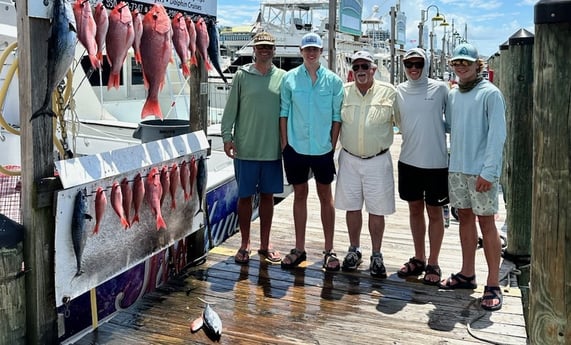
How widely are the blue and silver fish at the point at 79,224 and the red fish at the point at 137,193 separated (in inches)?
18.4

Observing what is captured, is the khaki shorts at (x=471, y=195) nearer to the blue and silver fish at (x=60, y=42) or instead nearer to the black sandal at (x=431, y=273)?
the black sandal at (x=431, y=273)

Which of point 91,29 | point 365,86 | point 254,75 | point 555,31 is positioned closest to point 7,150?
point 254,75

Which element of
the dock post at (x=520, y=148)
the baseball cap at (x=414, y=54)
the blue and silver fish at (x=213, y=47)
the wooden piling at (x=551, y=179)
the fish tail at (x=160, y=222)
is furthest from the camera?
the dock post at (x=520, y=148)

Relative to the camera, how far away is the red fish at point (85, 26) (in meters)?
2.75

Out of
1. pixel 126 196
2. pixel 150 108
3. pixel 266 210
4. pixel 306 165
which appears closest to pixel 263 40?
pixel 306 165

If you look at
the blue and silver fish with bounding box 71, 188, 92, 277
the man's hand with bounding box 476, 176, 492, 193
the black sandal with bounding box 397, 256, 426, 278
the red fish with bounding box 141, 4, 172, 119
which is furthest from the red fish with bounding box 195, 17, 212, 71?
the black sandal with bounding box 397, 256, 426, 278

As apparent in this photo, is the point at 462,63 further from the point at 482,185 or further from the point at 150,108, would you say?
the point at 150,108

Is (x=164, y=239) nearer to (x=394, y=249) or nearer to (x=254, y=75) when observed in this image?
(x=254, y=75)

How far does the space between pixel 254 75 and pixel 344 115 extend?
0.77 metres

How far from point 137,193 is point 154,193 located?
0.53ft

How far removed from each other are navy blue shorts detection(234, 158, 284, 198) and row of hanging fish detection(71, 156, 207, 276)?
313 millimetres

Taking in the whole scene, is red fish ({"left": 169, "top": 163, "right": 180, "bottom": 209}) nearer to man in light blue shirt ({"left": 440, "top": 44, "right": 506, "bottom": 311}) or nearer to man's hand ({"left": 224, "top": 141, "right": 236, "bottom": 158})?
man's hand ({"left": 224, "top": 141, "right": 236, "bottom": 158})

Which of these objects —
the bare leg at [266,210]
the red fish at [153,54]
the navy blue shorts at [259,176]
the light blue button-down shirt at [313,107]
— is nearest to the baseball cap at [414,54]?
the light blue button-down shirt at [313,107]

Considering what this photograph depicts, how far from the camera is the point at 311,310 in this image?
3586 mm
